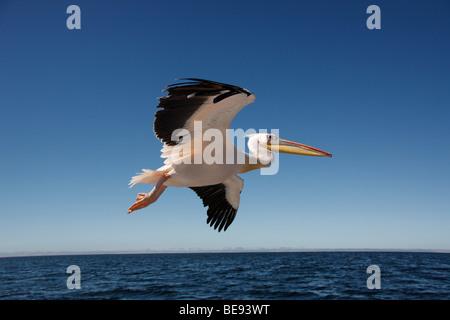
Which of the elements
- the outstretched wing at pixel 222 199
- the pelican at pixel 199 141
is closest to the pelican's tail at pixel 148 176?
the pelican at pixel 199 141

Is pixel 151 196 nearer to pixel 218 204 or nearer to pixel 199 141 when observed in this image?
pixel 199 141

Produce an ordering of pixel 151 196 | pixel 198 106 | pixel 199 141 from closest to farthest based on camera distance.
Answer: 1. pixel 198 106
2. pixel 151 196
3. pixel 199 141

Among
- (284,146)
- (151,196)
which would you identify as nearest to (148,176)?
(151,196)

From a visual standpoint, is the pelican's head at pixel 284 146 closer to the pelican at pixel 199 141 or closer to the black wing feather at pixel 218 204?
the pelican at pixel 199 141

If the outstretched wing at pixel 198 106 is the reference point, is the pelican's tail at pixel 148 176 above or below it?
below

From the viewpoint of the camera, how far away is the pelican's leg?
5160 mm

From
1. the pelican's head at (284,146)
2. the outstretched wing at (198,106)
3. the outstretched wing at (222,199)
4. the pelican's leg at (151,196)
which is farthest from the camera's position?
the outstretched wing at (222,199)

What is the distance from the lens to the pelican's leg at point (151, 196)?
516 cm

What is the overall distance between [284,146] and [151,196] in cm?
255

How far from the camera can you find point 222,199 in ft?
26.1

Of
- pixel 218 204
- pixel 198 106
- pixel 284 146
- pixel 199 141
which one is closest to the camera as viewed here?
pixel 198 106

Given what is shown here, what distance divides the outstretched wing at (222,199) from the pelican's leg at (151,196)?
6.91 ft

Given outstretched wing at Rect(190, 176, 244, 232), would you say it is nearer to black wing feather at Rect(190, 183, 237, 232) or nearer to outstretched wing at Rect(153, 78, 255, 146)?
black wing feather at Rect(190, 183, 237, 232)
